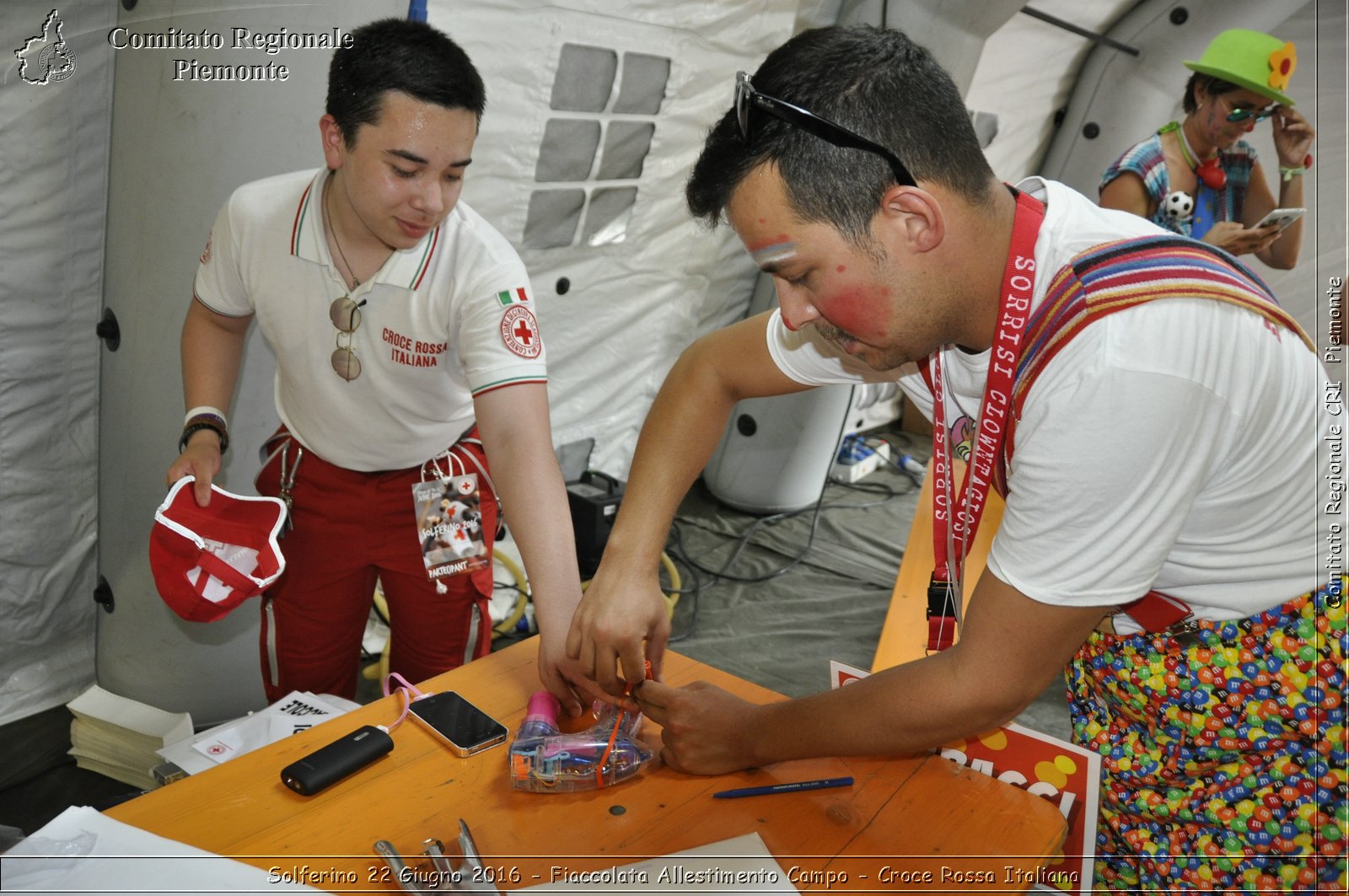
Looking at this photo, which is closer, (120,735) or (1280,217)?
(120,735)

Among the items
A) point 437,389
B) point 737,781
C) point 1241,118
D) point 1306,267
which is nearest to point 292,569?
point 437,389

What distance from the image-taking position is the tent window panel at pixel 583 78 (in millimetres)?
3033

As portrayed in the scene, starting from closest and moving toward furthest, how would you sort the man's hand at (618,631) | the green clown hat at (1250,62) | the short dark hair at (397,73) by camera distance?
the man's hand at (618,631) → the short dark hair at (397,73) → the green clown hat at (1250,62)

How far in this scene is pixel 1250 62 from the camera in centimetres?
289

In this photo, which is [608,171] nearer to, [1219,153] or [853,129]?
[1219,153]

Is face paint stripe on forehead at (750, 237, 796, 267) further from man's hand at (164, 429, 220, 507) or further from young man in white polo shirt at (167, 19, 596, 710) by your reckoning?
Result: man's hand at (164, 429, 220, 507)

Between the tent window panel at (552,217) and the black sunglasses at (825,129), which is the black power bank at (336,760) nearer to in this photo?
the black sunglasses at (825,129)

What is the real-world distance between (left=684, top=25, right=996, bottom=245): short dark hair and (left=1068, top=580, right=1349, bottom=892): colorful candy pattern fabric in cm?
59

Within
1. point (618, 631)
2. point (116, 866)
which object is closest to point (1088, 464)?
point (618, 631)

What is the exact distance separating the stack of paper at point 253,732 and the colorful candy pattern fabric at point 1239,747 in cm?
132

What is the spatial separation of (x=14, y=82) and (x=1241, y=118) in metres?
3.21

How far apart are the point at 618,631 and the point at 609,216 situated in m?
2.57

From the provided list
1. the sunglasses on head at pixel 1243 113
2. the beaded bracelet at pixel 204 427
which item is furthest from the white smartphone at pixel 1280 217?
the beaded bracelet at pixel 204 427

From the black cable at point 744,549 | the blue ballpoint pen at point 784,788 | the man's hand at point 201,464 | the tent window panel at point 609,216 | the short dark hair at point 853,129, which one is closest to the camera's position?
the short dark hair at point 853,129
